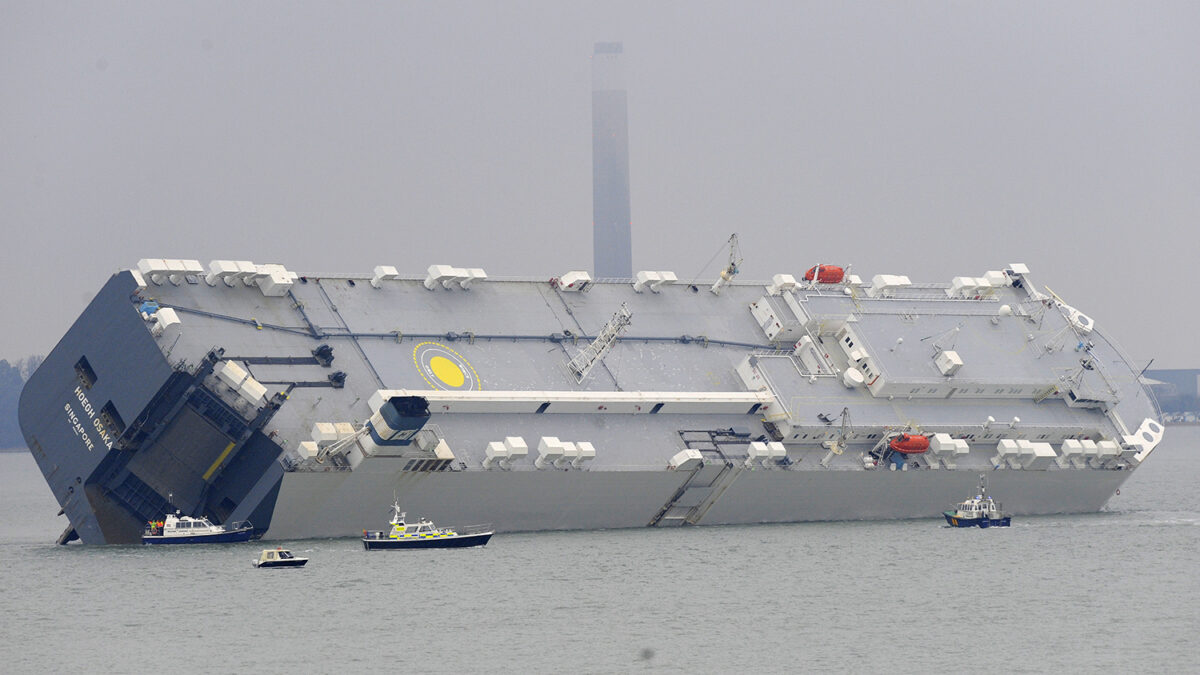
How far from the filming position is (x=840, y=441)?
242 feet

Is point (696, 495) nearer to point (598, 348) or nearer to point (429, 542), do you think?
point (598, 348)

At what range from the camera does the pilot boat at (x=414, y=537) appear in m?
62.2

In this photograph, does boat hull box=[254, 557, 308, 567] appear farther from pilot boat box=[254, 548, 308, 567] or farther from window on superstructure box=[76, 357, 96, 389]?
window on superstructure box=[76, 357, 96, 389]

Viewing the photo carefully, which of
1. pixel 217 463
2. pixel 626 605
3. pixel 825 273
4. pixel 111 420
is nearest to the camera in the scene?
pixel 626 605

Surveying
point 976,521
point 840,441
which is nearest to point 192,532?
point 840,441

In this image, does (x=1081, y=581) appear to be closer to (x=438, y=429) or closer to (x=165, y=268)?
(x=438, y=429)

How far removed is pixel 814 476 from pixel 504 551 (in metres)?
14.7

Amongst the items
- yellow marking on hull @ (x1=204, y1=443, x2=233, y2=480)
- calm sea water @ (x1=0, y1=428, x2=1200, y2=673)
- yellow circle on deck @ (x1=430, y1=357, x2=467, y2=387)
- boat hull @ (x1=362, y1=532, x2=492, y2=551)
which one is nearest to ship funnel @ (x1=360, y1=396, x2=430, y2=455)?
boat hull @ (x1=362, y1=532, x2=492, y2=551)

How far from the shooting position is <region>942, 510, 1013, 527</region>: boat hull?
72.7 meters

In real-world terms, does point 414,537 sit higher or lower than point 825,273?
lower

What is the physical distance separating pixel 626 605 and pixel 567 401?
17438 mm

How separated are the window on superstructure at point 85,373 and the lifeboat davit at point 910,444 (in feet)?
99.2

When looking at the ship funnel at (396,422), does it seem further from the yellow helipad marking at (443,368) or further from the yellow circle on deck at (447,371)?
the yellow circle on deck at (447,371)

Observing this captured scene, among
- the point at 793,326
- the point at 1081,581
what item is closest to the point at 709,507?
the point at 793,326
